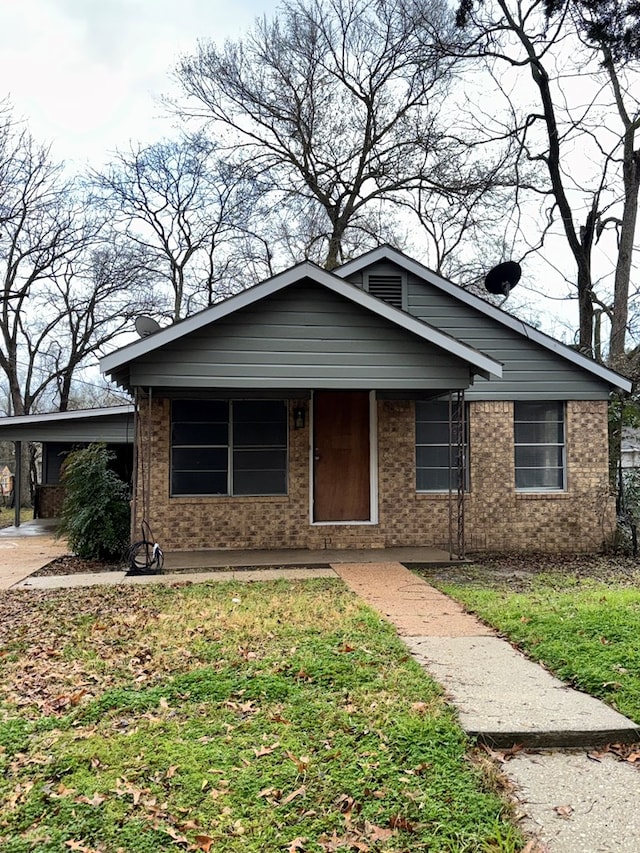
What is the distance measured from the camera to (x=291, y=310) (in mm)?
8289

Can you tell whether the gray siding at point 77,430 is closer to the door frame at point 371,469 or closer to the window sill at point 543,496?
the door frame at point 371,469

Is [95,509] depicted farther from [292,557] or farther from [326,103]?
[326,103]

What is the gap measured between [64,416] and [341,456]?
26.2 ft

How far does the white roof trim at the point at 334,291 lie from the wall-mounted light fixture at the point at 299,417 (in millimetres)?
2117

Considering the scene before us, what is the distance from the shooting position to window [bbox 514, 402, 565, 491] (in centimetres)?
1034

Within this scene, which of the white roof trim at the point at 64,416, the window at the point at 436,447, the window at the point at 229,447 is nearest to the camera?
the window at the point at 229,447

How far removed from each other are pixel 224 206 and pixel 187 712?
2217 cm

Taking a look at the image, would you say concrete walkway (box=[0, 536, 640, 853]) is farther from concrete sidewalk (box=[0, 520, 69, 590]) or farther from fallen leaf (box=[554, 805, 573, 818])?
concrete sidewalk (box=[0, 520, 69, 590])

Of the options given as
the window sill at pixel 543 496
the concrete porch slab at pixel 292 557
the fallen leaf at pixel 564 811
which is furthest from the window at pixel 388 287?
the fallen leaf at pixel 564 811

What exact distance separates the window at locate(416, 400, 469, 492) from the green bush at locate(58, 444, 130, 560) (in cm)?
467

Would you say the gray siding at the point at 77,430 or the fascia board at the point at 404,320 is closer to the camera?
the fascia board at the point at 404,320

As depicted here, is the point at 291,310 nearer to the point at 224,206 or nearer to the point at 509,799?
the point at 509,799

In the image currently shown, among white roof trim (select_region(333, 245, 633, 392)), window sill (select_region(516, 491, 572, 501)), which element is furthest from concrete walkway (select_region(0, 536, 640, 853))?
white roof trim (select_region(333, 245, 633, 392))

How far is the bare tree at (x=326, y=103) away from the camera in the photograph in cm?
1900
